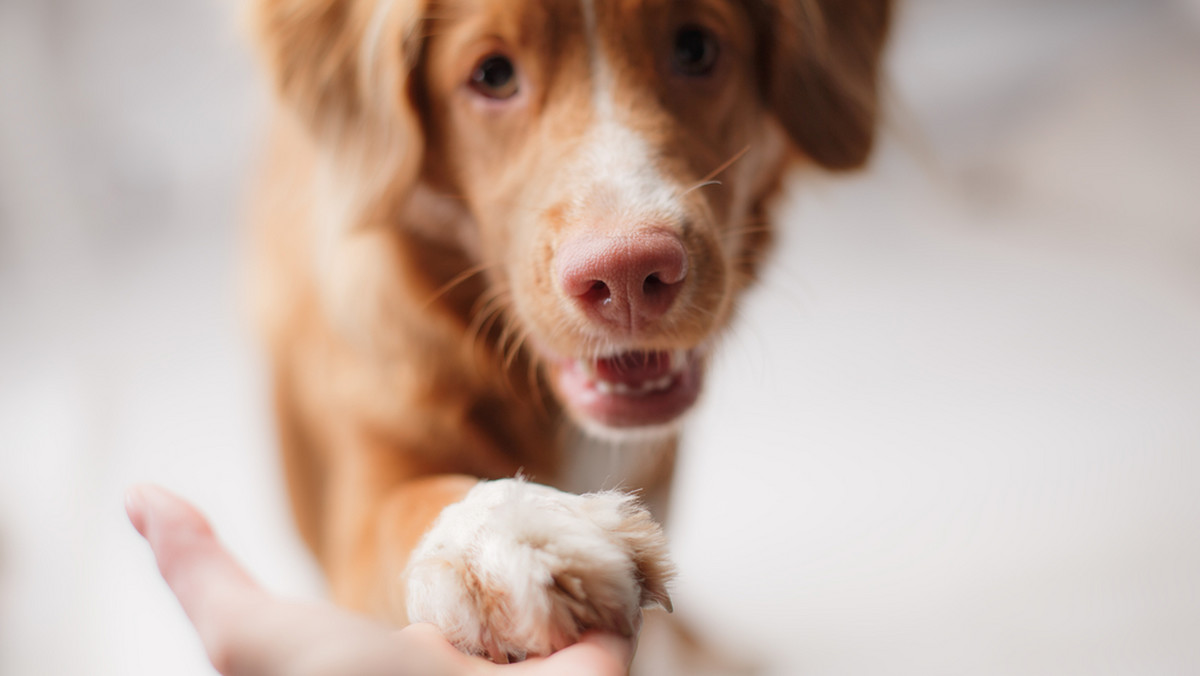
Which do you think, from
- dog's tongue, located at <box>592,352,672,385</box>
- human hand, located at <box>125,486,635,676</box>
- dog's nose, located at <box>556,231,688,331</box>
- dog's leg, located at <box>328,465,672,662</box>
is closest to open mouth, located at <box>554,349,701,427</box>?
dog's tongue, located at <box>592,352,672,385</box>

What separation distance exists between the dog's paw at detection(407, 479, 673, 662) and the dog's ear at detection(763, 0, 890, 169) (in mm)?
634

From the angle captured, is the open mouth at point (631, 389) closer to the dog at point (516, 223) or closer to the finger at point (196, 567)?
the dog at point (516, 223)

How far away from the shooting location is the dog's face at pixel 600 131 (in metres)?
0.77

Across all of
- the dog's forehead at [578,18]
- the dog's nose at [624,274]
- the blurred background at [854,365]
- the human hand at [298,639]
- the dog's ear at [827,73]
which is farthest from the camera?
the blurred background at [854,365]

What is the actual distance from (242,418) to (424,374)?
0.85m

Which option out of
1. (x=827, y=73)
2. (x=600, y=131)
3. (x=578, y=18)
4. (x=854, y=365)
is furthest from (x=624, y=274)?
(x=854, y=365)

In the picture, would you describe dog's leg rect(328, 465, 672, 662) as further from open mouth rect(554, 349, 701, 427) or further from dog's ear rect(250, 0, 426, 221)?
dog's ear rect(250, 0, 426, 221)

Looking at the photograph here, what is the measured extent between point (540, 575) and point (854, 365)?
143cm

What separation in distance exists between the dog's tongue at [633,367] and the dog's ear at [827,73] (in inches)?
13.9

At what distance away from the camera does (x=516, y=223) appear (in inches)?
34.7

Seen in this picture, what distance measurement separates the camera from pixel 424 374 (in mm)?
1054

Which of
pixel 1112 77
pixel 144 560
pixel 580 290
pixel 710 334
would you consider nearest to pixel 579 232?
pixel 580 290

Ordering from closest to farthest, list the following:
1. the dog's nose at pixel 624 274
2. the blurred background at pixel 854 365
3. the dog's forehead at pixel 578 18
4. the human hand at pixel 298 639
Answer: the human hand at pixel 298 639 → the dog's nose at pixel 624 274 → the dog's forehead at pixel 578 18 → the blurred background at pixel 854 365

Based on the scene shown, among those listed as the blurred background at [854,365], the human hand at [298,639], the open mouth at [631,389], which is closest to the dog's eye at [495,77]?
the open mouth at [631,389]
